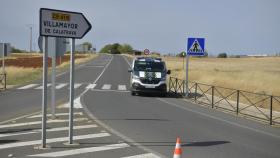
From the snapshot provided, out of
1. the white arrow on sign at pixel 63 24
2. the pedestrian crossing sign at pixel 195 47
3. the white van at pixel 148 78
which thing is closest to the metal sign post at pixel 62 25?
the white arrow on sign at pixel 63 24

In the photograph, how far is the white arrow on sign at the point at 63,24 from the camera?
1080 centimetres

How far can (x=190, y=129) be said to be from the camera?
15133 millimetres

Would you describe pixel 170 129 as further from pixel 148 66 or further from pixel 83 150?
pixel 148 66

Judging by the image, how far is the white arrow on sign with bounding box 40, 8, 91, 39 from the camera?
10805 millimetres

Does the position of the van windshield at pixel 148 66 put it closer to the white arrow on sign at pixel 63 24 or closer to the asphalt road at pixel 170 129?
the asphalt road at pixel 170 129

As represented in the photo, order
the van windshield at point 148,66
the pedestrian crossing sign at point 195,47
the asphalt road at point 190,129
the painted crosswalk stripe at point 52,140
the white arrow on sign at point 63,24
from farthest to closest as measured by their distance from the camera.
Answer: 1. the van windshield at point 148,66
2. the pedestrian crossing sign at point 195,47
3. the asphalt road at point 190,129
4. the painted crosswalk stripe at point 52,140
5. the white arrow on sign at point 63,24

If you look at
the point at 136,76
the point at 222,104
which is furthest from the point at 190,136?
the point at 136,76

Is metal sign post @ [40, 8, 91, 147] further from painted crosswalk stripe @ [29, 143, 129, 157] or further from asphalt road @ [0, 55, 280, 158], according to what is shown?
asphalt road @ [0, 55, 280, 158]

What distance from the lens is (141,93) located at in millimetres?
30078

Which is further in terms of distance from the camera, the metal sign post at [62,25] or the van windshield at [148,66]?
the van windshield at [148,66]

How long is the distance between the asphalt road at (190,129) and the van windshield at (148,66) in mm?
5934

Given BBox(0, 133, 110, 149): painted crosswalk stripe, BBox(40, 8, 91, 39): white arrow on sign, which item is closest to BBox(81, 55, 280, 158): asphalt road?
BBox(0, 133, 110, 149): painted crosswalk stripe

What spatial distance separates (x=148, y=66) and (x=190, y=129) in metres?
14.2

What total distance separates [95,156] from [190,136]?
4086 mm
